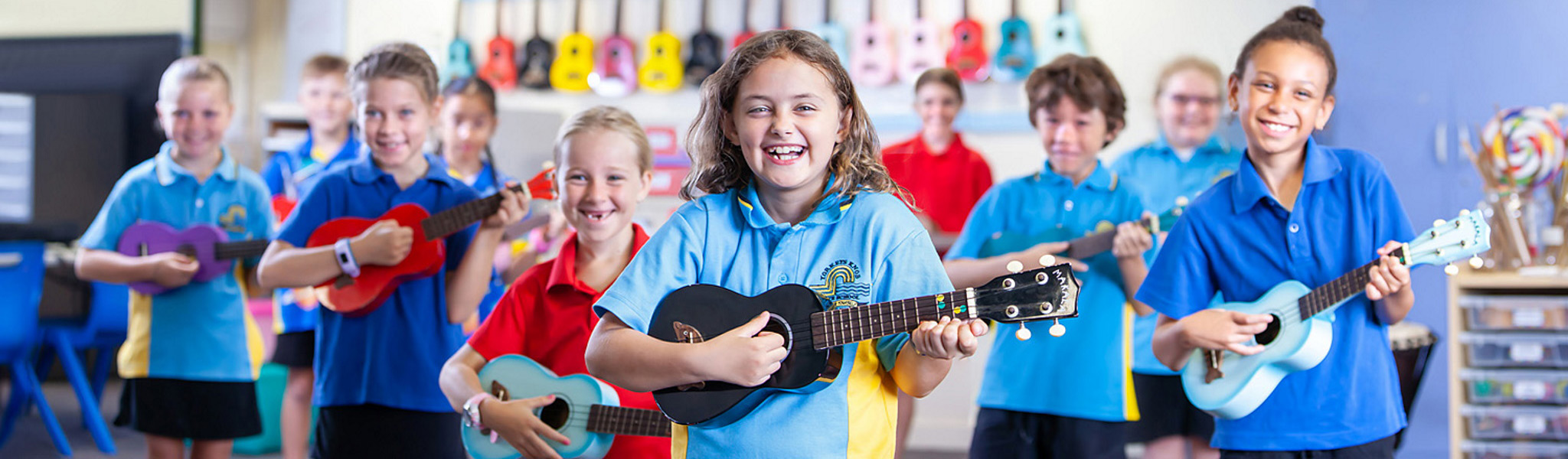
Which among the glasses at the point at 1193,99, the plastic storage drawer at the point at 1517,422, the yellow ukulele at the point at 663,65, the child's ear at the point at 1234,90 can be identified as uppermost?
the yellow ukulele at the point at 663,65

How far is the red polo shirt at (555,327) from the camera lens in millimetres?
2031

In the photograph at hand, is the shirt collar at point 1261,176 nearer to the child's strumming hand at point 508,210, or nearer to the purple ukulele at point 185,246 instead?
the child's strumming hand at point 508,210

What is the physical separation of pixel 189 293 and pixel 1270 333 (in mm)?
2675

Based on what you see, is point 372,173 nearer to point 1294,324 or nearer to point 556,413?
point 556,413

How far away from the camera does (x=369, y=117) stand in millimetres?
2461

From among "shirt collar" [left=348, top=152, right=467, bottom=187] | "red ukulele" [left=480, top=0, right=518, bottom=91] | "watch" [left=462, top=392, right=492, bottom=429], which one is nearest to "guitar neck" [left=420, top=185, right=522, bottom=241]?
"shirt collar" [left=348, top=152, right=467, bottom=187]

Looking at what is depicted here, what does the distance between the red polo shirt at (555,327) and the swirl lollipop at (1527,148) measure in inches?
118

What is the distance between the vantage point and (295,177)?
3.96m

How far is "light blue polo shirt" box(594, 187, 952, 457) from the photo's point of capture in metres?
1.43

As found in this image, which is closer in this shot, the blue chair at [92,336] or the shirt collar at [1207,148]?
the shirt collar at [1207,148]

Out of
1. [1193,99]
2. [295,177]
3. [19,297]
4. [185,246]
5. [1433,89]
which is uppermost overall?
[1433,89]

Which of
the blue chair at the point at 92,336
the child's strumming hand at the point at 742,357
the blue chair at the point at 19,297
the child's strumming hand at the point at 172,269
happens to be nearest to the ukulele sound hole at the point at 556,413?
the child's strumming hand at the point at 742,357


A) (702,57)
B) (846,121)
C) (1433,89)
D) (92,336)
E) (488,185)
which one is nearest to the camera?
(846,121)

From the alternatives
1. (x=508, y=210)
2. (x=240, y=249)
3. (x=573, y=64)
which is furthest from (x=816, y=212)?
(x=573, y=64)
